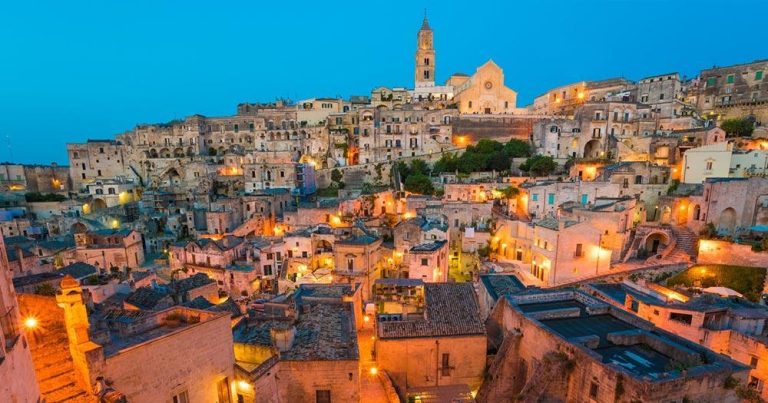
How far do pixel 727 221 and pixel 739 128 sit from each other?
1841 centimetres

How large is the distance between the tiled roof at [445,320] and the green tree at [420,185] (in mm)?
26813

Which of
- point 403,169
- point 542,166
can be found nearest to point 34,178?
point 403,169

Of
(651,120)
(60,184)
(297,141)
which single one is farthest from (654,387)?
(60,184)

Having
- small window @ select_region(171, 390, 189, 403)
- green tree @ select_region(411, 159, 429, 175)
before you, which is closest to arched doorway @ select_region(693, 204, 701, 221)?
green tree @ select_region(411, 159, 429, 175)

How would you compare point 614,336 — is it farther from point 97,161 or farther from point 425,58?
point 97,161

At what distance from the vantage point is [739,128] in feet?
137

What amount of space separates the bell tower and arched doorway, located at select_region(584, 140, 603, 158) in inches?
1361

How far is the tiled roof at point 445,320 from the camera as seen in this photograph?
16125 mm

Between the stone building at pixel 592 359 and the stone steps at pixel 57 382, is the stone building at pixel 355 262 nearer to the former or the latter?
the stone building at pixel 592 359

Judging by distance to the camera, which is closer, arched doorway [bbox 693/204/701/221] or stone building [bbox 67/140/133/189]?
arched doorway [bbox 693/204/701/221]

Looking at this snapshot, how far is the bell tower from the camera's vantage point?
76500 mm

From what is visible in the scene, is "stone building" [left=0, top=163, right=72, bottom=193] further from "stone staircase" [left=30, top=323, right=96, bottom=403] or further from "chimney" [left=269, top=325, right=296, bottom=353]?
"chimney" [left=269, top=325, right=296, bottom=353]

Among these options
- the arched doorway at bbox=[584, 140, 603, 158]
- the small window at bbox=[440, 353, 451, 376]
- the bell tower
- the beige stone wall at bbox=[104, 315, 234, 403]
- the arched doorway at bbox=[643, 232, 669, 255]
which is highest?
the bell tower

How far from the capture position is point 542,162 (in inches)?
1786
